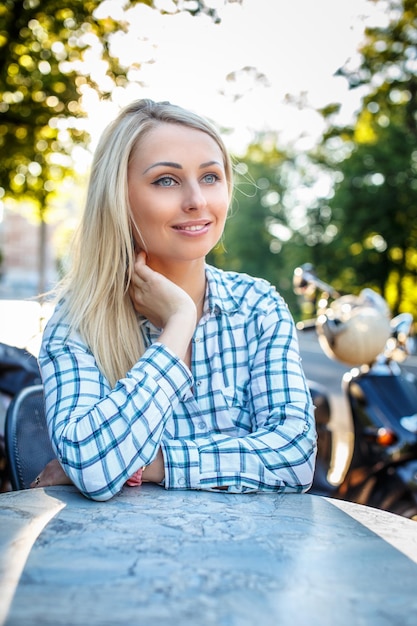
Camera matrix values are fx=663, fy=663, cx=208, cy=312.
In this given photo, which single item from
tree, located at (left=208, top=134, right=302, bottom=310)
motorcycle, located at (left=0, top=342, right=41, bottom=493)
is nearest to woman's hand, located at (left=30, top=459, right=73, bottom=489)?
motorcycle, located at (left=0, top=342, right=41, bottom=493)

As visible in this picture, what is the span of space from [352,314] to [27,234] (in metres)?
80.8

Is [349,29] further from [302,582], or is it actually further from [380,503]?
[302,582]

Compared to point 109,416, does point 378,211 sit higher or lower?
higher

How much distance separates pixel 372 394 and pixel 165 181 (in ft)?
5.53

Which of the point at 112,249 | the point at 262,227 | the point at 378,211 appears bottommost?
the point at 112,249

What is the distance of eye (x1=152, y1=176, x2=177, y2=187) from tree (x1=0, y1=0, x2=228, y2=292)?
134 centimetres

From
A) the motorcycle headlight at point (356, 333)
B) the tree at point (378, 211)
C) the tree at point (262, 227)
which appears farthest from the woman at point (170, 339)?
the tree at point (262, 227)

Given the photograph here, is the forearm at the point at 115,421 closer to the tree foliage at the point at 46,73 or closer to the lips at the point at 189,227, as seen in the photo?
the lips at the point at 189,227

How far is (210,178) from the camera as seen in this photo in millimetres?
1913

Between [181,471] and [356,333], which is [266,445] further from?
[356,333]

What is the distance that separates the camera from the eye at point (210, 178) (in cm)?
190

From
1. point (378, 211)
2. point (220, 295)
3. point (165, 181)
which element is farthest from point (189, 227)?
point (378, 211)

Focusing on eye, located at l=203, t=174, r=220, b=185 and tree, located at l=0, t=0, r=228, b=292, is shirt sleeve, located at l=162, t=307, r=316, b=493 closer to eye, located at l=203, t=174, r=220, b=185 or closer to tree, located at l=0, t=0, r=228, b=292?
eye, located at l=203, t=174, r=220, b=185

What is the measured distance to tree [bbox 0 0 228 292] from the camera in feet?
11.7
